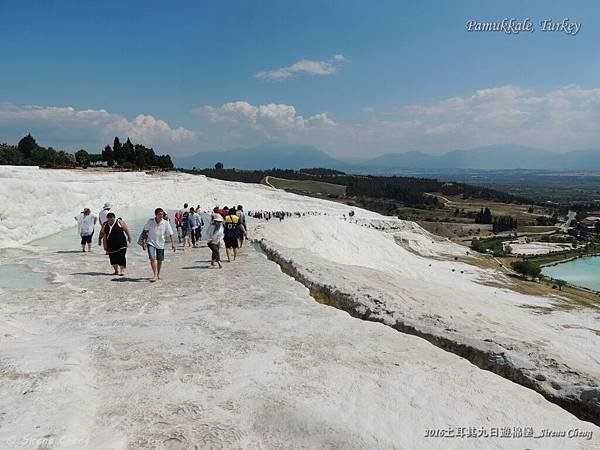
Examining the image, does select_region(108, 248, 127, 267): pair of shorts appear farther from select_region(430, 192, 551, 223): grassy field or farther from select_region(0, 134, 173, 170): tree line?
select_region(430, 192, 551, 223): grassy field

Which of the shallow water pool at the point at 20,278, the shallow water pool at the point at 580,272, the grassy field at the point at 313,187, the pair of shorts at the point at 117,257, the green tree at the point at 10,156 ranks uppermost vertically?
the green tree at the point at 10,156

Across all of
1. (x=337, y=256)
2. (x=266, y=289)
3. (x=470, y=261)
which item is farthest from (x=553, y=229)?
(x=266, y=289)

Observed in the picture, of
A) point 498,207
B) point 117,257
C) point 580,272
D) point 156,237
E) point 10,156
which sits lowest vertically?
point 580,272

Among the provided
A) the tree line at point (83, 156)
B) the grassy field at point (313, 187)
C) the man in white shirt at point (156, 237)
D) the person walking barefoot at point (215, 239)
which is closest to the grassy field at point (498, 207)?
the grassy field at point (313, 187)

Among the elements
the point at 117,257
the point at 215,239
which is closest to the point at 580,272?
the point at 215,239

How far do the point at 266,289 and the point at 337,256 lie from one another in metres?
23.8

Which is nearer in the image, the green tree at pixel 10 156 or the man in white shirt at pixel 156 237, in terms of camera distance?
the man in white shirt at pixel 156 237

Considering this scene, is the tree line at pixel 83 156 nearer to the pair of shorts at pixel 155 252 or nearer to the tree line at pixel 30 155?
the tree line at pixel 30 155

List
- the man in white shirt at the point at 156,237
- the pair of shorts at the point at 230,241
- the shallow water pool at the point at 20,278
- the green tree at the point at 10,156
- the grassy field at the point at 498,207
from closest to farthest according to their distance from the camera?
the shallow water pool at the point at 20,278
the man in white shirt at the point at 156,237
the pair of shorts at the point at 230,241
the green tree at the point at 10,156
the grassy field at the point at 498,207

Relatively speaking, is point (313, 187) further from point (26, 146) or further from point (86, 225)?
point (86, 225)

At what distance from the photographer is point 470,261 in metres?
63.0

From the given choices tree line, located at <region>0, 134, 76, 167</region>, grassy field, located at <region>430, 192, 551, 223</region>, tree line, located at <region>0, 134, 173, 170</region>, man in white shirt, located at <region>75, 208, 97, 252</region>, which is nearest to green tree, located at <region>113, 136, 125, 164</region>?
tree line, located at <region>0, 134, 173, 170</region>

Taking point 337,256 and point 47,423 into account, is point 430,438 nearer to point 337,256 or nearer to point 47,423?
point 47,423

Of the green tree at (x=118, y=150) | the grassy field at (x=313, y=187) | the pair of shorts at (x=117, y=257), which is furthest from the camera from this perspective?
the grassy field at (x=313, y=187)
